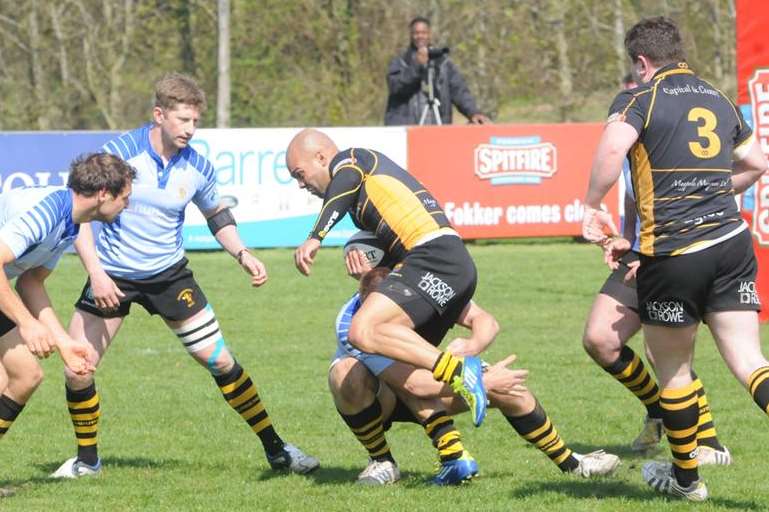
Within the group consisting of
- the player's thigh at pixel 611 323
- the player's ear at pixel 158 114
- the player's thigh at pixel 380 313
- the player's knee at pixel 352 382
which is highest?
the player's ear at pixel 158 114

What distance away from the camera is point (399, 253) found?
6781 millimetres

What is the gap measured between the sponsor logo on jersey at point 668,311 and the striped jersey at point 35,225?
2.55 metres

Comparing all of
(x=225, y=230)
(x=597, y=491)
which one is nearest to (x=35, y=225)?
(x=225, y=230)

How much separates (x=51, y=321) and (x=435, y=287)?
172 centimetres

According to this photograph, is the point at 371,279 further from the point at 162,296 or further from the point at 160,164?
the point at 160,164

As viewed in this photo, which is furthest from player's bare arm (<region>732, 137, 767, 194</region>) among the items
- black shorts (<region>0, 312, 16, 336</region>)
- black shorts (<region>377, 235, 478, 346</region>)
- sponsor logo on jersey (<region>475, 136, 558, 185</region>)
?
sponsor logo on jersey (<region>475, 136, 558, 185</region>)

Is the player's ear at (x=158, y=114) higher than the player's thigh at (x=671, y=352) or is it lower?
higher

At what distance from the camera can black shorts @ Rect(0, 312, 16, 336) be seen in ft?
22.2

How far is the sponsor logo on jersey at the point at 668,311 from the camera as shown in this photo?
609cm

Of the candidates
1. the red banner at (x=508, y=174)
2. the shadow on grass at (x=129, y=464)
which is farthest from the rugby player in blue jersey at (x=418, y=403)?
the red banner at (x=508, y=174)

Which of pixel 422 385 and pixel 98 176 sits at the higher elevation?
pixel 98 176

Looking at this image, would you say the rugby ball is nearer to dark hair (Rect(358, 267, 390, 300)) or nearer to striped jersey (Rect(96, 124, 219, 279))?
dark hair (Rect(358, 267, 390, 300))

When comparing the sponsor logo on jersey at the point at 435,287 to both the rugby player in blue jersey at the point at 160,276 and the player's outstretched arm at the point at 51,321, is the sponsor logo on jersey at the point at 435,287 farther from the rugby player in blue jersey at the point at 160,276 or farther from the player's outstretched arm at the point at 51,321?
the player's outstretched arm at the point at 51,321

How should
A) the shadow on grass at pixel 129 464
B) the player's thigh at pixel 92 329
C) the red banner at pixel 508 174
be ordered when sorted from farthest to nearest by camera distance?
the red banner at pixel 508 174 < the shadow on grass at pixel 129 464 < the player's thigh at pixel 92 329
